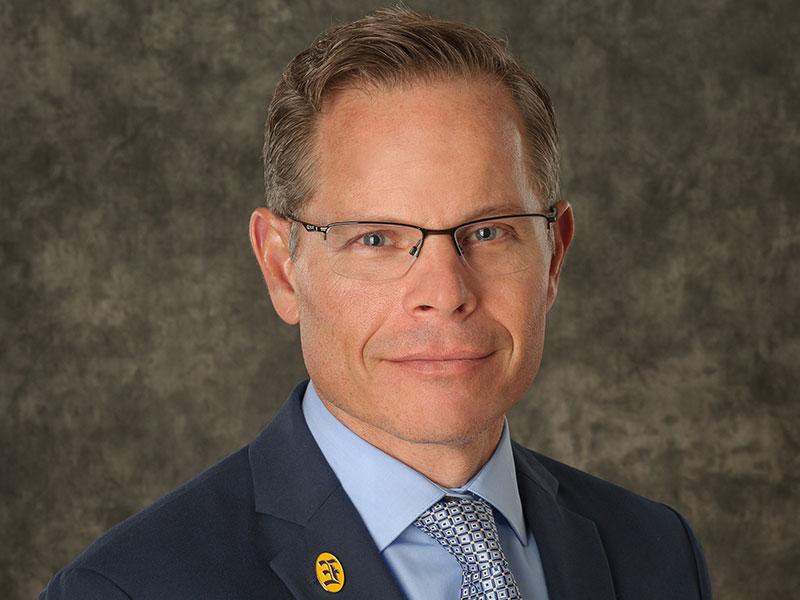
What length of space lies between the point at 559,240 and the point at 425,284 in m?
0.58

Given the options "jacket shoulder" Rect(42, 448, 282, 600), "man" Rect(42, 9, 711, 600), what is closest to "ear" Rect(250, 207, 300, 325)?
"man" Rect(42, 9, 711, 600)

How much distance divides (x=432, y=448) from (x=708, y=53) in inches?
147

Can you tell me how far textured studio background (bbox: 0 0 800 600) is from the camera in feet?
18.4

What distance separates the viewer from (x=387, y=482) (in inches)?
102

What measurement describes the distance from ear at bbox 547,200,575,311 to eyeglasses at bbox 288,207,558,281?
0.20 m

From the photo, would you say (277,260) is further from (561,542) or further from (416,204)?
(561,542)

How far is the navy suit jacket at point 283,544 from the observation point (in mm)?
2424

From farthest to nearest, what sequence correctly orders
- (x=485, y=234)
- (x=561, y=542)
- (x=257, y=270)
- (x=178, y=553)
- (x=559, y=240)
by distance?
(x=257, y=270) < (x=559, y=240) < (x=561, y=542) < (x=485, y=234) < (x=178, y=553)

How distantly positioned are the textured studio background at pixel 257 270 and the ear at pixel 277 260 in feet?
9.57

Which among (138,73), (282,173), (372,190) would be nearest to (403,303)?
(372,190)

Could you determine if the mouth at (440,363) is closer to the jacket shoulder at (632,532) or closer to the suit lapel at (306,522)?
the suit lapel at (306,522)

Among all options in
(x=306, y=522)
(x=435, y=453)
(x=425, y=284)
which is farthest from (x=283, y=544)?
(x=425, y=284)

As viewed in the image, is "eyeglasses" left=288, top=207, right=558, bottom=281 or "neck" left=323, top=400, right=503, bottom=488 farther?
"neck" left=323, top=400, right=503, bottom=488

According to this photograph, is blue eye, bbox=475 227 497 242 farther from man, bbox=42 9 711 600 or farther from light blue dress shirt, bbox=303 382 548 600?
light blue dress shirt, bbox=303 382 548 600
